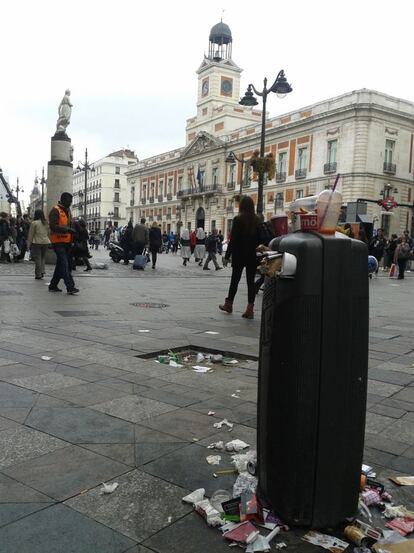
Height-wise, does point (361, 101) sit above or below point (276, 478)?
above

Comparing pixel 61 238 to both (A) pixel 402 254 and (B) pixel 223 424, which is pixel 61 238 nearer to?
(B) pixel 223 424

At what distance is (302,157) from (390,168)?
8.05 meters

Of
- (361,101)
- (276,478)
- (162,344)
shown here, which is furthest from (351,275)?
(361,101)

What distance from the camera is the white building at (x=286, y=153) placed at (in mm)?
42281

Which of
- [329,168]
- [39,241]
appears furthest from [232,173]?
[39,241]

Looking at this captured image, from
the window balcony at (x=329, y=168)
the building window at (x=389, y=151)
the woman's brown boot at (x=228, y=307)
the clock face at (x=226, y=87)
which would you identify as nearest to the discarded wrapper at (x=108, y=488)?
the woman's brown boot at (x=228, y=307)

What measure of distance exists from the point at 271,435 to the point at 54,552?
35.6 inches

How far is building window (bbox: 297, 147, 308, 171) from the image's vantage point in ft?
157

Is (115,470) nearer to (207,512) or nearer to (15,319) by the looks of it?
(207,512)

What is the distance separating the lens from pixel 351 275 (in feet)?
6.80

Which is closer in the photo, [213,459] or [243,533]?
[243,533]

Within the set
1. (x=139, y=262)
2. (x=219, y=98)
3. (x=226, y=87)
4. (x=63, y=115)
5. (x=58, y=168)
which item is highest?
(x=226, y=87)

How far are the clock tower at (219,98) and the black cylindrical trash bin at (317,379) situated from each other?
61211 millimetres

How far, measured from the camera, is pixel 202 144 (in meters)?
63.5
